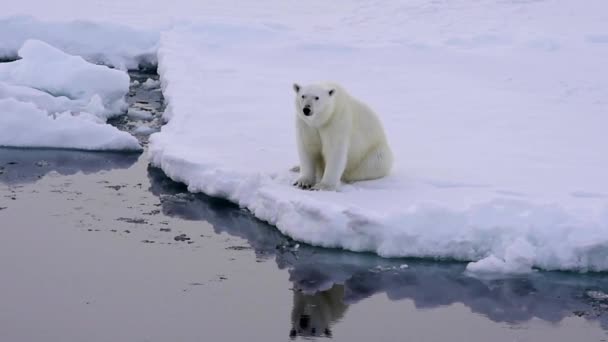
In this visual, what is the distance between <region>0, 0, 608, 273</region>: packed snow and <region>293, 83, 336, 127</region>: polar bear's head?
0.57 m

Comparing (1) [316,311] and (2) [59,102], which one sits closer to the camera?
(1) [316,311]

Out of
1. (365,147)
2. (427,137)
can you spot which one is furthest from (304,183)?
(427,137)

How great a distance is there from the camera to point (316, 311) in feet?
18.6

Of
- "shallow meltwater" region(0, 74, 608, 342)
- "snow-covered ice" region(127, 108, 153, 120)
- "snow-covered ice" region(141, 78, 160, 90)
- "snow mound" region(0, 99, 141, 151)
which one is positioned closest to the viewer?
"shallow meltwater" region(0, 74, 608, 342)

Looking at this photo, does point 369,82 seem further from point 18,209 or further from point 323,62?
point 18,209

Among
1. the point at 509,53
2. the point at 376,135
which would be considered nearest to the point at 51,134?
the point at 376,135

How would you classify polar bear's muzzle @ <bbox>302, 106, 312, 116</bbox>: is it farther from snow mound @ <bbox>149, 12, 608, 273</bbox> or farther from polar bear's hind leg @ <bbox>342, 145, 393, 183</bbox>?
polar bear's hind leg @ <bbox>342, 145, 393, 183</bbox>

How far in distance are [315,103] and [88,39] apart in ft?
27.5

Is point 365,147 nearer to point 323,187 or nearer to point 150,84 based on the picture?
point 323,187

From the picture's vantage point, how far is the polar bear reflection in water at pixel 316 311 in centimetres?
538

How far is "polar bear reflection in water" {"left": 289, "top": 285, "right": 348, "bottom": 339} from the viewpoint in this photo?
5375 millimetres

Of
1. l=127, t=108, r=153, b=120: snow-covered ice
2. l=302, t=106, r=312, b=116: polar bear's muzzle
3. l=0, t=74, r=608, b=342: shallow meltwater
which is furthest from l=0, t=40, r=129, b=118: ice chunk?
l=302, t=106, r=312, b=116: polar bear's muzzle

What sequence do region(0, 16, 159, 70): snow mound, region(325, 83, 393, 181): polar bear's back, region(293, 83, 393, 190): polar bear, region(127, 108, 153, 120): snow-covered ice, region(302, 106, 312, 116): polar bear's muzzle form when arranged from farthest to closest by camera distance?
region(0, 16, 159, 70): snow mound
region(127, 108, 153, 120): snow-covered ice
region(325, 83, 393, 181): polar bear's back
region(293, 83, 393, 190): polar bear
region(302, 106, 312, 116): polar bear's muzzle

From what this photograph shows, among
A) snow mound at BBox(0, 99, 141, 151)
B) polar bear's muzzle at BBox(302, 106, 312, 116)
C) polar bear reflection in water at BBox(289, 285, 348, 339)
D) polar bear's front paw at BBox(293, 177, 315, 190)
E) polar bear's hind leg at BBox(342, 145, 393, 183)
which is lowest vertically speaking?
polar bear reflection in water at BBox(289, 285, 348, 339)
